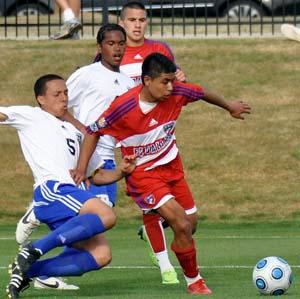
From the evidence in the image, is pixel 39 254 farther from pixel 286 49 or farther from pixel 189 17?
pixel 189 17

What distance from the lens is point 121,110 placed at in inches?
415

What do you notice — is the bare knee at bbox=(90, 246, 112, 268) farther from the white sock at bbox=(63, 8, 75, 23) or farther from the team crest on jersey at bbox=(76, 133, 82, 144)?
the white sock at bbox=(63, 8, 75, 23)

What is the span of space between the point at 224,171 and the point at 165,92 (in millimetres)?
9329

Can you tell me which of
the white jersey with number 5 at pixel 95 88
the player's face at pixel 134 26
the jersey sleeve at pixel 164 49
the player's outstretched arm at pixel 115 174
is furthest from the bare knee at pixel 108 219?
the player's face at pixel 134 26

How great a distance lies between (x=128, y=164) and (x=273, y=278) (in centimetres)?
150

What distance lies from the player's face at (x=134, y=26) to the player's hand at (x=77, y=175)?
2893 mm

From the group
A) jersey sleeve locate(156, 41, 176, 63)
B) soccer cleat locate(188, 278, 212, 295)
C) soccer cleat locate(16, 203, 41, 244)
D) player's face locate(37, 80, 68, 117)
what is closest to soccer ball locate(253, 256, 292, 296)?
soccer cleat locate(188, 278, 212, 295)

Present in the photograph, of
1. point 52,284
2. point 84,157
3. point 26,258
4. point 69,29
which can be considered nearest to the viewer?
point 26,258

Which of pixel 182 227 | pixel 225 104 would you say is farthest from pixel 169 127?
pixel 182 227

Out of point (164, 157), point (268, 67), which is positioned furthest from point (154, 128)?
point (268, 67)

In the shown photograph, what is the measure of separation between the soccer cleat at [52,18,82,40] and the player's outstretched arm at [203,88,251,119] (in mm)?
11750

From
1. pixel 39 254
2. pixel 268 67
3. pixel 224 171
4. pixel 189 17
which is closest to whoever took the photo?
pixel 39 254

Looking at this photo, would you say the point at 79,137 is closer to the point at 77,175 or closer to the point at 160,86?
the point at 77,175

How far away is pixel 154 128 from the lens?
10.6 meters
